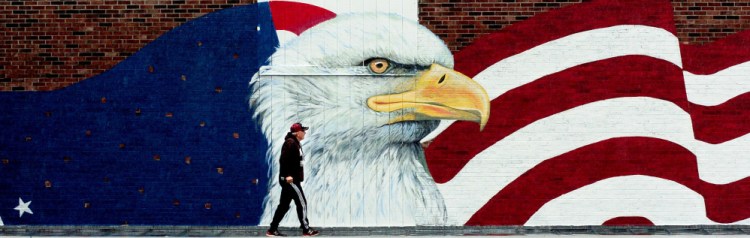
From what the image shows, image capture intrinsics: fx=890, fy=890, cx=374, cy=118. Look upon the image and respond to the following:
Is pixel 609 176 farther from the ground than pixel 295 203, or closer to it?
farther from the ground

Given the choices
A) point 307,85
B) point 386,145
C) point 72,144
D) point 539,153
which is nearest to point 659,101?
point 539,153

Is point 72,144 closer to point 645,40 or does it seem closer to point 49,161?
point 49,161

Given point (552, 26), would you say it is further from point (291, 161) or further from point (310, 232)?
point (310, 232)

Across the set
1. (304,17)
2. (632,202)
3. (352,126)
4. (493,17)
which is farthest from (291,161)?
(632,202)

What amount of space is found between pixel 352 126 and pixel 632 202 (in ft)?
11.9

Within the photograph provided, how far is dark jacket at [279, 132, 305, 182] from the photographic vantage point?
1030 cm

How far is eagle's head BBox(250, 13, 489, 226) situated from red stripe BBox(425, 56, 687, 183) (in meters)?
0.19

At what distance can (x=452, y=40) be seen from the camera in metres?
11.1

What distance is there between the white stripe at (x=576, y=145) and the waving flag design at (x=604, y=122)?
0.01 metres

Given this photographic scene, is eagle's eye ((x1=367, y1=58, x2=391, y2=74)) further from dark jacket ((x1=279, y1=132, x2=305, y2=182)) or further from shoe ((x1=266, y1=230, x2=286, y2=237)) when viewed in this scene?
shoe ((x1=266, y1=230, x2=286, y2=237))

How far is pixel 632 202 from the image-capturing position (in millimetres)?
11164

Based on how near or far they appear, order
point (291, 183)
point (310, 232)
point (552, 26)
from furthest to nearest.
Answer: point (552, 26)
point (310, 232)
point (291, 183)

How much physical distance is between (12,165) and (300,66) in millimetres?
3852

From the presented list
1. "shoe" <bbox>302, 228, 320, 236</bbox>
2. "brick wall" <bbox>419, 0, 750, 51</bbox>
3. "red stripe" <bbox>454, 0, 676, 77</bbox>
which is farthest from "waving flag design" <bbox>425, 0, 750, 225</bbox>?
"shoe" <bbox>302, 228, 320, 236</bbox>
